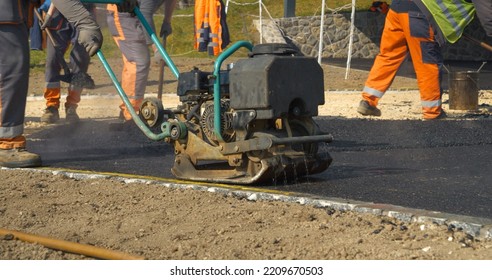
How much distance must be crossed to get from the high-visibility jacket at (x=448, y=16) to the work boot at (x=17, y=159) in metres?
4.65

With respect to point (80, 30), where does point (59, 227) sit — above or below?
below

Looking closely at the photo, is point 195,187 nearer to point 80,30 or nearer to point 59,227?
point 59,227

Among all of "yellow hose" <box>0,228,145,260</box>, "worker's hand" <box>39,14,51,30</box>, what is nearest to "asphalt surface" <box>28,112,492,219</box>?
"worker's hand" <box>39,14,51,30</box>

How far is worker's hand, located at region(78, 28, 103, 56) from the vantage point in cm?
707

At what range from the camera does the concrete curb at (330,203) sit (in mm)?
4750

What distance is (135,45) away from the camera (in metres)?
9.96

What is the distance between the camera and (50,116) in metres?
11.0

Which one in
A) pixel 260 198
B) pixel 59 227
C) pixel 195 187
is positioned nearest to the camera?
pixel 59 227

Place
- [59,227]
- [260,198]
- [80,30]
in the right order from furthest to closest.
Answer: [80,30] < [260,198] < [59,227]

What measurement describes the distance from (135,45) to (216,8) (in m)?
5.41

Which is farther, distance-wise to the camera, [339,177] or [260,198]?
[339,177]

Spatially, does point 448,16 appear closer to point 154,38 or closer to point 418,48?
point 418,48

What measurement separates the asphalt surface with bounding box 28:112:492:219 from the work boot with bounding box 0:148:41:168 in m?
0.24

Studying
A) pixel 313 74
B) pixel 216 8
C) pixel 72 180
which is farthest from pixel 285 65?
pixel 216 8
